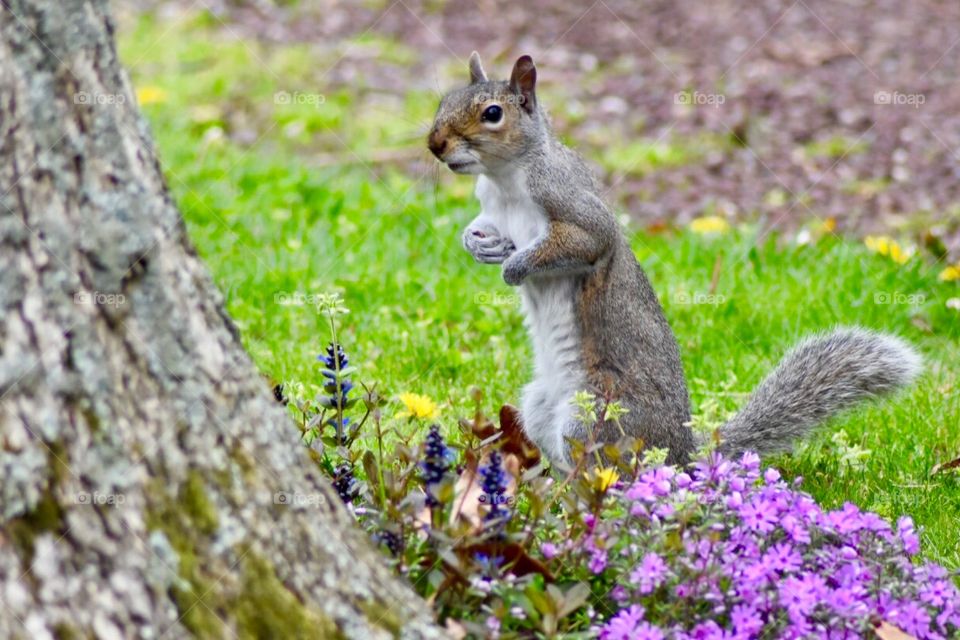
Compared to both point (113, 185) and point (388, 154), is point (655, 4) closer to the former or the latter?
point (388, 154)

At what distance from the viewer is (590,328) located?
10.7 ft

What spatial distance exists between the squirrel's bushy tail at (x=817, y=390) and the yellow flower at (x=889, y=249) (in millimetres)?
1468

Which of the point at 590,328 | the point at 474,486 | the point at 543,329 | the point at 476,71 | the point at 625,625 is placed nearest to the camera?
the point at 625,625

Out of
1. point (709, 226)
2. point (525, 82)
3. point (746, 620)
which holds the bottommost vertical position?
point (746, 620)

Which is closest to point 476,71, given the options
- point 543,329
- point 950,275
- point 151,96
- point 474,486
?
point 543,329

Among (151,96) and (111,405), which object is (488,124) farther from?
(151,96)

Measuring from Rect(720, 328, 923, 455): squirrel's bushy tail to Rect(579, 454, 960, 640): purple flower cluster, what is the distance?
85 centimetres

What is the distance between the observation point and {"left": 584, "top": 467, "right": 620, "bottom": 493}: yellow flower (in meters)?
2.24

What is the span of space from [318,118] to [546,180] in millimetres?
3416

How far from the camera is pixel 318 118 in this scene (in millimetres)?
6562

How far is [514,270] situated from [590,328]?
233mm

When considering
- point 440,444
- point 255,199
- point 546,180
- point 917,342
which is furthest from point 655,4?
point 440,444

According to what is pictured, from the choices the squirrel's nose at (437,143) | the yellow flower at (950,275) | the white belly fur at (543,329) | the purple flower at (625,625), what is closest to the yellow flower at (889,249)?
the yellow flower at (950,275)

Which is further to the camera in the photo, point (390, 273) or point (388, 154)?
point (388, 154)
